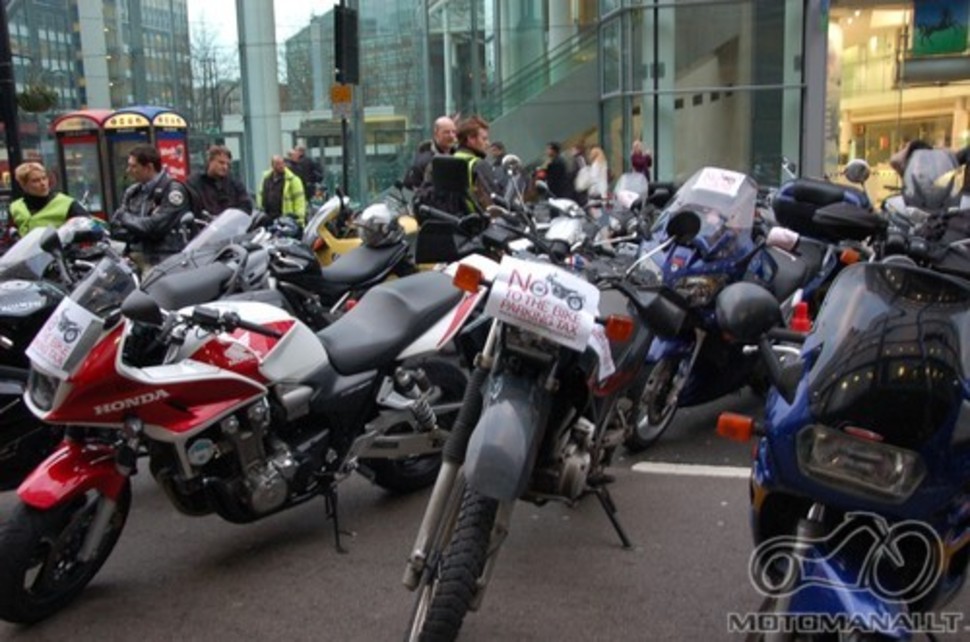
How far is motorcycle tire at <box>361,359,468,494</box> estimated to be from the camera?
14.8 ft

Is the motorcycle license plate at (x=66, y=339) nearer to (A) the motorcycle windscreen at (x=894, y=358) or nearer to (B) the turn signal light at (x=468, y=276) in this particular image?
(B) the turn signal light at (x=468, y=276)

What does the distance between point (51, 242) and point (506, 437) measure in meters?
2.82

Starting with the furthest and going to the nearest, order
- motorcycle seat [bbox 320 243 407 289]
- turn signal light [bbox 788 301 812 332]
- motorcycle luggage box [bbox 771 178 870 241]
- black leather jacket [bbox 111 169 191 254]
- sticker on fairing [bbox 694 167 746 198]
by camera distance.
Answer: black leather jacket [bbox 111 169 191 254] → motorcycle seat [bbox 320 243 407 289] → motorcycle luggage box [bbox 771 178 870 241] → sticker on fairing [bbox 694 167 746 198] → turn signal light [bbox 788 301 812 332]

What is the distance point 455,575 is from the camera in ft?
9.38

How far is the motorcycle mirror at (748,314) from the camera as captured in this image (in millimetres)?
2564

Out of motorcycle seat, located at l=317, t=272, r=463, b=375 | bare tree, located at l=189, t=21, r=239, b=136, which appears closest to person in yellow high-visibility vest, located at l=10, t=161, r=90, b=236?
motorcycle seat, located at l=317, t=272, r=463, b=375

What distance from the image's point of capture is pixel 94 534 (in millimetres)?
3520

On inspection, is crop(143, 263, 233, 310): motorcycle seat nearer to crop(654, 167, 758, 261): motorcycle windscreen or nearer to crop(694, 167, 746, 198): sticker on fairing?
crop(654, 167, 758, 261): motorcycle windscreen

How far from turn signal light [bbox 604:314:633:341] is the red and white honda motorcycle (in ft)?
1.60

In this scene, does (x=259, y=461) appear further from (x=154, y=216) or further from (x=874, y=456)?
(x=154, y=216)

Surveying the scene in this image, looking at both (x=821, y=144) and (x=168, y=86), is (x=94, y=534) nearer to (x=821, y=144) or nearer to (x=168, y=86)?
(x=821, y=144)

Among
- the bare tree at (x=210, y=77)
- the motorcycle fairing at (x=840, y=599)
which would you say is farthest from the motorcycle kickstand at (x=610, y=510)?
the bare tree at (x=210, y=77)

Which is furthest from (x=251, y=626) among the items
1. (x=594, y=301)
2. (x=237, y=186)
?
(x=237, y=186)

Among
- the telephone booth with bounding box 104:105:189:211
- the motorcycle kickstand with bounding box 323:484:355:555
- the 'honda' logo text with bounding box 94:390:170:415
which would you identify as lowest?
the motorcycle kickstand with bounding box 323:484:355:555
